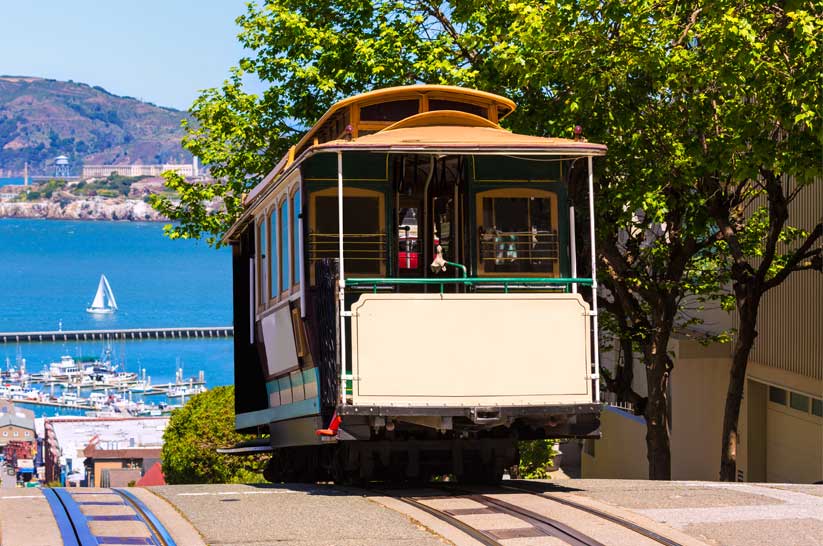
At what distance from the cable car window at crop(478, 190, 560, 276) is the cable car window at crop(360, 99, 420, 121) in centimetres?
171

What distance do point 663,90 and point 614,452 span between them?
16.3m

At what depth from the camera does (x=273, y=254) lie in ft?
52.0

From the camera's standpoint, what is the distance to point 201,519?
11.4 meters

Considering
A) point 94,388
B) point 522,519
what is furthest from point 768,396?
point 94,388

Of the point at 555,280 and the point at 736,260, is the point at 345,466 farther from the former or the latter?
the point at 736,260

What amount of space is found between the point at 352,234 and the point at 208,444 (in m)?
22.4

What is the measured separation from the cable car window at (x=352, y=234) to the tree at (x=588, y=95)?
7.36 ft

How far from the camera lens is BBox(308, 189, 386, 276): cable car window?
13.8 metres

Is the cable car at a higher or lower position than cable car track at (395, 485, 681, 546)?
higher

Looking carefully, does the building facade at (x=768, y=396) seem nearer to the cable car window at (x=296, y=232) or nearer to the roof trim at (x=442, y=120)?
the roof trim at (x=442, y=120)

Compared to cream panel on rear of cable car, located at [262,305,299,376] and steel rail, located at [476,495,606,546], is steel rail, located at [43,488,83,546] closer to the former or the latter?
cream panel on rear of cable car, located at [262,305,299,376]

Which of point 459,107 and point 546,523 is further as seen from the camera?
point 459,107

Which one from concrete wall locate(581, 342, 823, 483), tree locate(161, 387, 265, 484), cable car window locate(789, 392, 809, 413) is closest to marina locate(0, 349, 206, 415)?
tree locate(161, 387, 265, 484)

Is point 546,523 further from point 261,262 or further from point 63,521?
point 261,262
